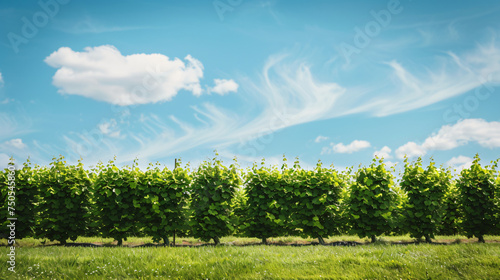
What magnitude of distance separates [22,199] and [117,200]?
192 inches

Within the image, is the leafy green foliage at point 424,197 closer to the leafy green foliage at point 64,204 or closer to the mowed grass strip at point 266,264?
the mowed grass strip at point 266,264

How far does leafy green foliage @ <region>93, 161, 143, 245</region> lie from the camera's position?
1275 centimetres

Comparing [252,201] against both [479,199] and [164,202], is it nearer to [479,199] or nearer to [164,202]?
[164,202]

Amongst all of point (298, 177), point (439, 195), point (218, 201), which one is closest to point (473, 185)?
point (439, 195)

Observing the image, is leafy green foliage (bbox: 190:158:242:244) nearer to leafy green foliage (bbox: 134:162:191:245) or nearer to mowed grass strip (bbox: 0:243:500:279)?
leafy green foliage (bbox: 134:162:191:245)

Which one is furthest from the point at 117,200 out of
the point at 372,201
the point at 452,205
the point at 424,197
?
the point at 452,205

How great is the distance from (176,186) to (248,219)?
328 centimetres

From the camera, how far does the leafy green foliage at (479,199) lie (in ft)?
43.5

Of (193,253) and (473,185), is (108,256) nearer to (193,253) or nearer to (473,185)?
(193,253)

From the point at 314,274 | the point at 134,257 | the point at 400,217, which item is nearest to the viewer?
A: the point at 314,274

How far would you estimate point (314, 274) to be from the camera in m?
7.46

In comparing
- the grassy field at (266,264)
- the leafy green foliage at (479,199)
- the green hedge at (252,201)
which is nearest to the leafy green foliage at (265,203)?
the green hedge at (252,201)

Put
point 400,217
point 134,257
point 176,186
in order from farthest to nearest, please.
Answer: point 400,217
point 176,186
point 134,257

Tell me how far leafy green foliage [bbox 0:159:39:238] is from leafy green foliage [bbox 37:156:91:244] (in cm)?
77
